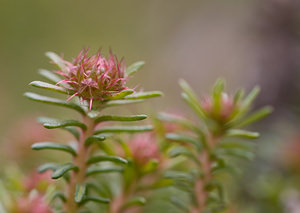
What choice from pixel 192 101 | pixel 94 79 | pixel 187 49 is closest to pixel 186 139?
pixel 192 101

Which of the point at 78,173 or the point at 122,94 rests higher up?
the point at 122,94

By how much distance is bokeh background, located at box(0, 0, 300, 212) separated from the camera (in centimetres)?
167

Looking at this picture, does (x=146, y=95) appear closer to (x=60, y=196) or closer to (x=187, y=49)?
(x=60, y=196)

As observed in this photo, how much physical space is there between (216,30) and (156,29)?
66 centimetres

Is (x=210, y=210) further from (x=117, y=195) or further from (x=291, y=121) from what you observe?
(x=291, y=121)

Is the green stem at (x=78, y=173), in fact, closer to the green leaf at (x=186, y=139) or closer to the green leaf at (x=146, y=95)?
the green leaf at (x=146, y=95)

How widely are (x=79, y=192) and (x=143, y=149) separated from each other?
252 millimetres

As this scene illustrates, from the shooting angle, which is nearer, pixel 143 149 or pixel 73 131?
pixel 73 131

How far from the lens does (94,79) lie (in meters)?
0.89

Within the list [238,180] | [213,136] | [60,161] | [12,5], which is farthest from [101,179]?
[12,5]

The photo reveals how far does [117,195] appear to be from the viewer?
1137mm

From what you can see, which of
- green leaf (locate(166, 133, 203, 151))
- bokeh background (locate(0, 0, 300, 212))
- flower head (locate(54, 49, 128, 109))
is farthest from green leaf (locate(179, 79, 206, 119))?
bokeh background (locate(0, 0, 300, 212))

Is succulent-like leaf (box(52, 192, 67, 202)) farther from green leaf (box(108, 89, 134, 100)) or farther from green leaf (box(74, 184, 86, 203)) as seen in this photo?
green leaf (box(108, 89, 134, 100))

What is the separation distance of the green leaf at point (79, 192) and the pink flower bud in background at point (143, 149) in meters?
0.20
